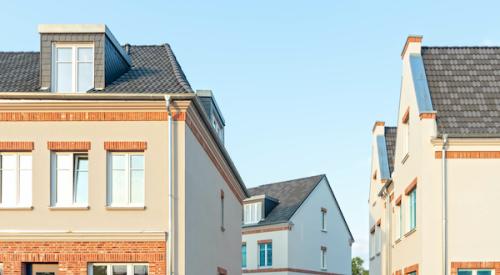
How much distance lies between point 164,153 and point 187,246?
2.54 m

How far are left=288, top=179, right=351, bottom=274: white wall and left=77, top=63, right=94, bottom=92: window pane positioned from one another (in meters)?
26.3

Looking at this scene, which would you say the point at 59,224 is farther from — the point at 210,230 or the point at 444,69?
the point at 444,69

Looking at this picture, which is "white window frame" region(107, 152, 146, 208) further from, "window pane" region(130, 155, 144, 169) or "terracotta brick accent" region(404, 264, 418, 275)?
"terracotta brick accent" region(404, 264, 418, 275)

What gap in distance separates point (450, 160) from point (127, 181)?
29.4 ft

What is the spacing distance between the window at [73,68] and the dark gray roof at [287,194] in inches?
1022

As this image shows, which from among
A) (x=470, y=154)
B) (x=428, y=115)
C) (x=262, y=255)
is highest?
(x=428, y=115)

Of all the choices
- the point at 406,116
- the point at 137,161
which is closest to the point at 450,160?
the point at 406,116

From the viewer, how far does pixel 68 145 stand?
1744 cm

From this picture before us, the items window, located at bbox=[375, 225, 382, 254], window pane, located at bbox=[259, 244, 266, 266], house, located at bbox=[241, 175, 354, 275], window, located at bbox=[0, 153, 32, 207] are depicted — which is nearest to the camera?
window, located at bbox=[0, 153, 32, 207]

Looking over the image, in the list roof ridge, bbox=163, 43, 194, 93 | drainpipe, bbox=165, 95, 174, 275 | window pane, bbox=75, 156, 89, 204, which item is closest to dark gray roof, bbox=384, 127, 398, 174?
roof ridge, bbox=163, 43, 194, 93

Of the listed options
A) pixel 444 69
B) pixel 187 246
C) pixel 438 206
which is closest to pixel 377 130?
pixel 444 69

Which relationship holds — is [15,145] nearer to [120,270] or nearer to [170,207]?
[120,270]

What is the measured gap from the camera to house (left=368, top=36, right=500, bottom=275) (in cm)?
1836

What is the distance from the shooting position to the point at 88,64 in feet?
60.6
